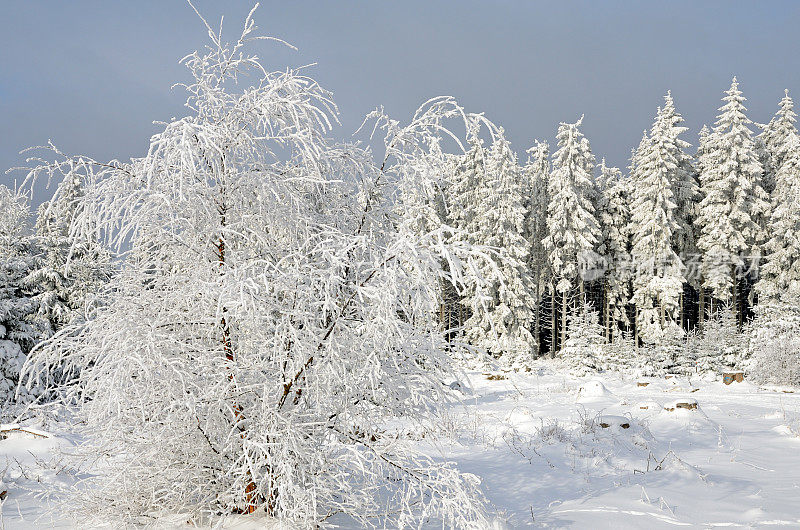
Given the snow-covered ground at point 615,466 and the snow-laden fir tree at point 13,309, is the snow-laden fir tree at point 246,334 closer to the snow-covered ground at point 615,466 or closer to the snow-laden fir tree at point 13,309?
the snow-covered ground at point 615,466

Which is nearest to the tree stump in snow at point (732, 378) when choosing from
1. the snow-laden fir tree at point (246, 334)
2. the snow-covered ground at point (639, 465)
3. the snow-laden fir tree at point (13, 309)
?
the snow-covered ground at point (639, 465)

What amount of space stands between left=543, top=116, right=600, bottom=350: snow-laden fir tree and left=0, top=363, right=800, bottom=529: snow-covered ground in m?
22.1

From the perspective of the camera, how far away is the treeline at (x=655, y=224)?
30.1 m

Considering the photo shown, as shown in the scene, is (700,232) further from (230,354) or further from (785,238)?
(230,354)

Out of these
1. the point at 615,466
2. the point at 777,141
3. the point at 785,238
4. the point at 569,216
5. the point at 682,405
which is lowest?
the point at 615,466

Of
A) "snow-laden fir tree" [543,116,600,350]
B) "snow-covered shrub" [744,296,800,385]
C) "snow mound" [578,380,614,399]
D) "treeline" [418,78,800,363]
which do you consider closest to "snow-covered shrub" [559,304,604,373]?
"treeline" [418,78,800,363]

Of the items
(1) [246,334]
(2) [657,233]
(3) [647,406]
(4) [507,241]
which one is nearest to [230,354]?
(1) [246,334]

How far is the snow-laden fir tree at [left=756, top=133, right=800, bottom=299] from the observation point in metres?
28.2

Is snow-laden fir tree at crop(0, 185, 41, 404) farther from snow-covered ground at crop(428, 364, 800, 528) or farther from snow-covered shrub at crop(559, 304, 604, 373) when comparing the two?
snow-covered shrub at crop(559, 304, 604, 373)

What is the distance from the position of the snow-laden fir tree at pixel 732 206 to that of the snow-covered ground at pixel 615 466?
2284 centimetres

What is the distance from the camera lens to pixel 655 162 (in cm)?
3159

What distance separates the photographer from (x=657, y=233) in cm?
3203

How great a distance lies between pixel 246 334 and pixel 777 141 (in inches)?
1556

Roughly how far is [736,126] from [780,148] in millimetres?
2949
